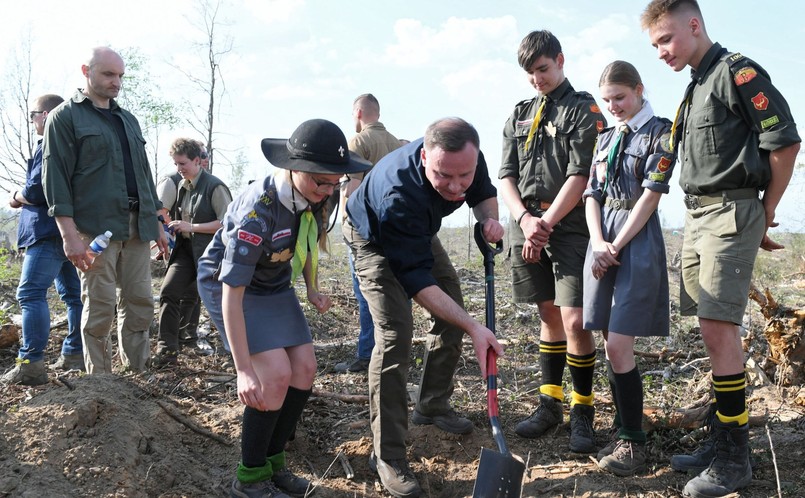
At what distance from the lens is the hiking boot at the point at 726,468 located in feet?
10.3

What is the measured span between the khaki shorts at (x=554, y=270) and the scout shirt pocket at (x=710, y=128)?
942 millimetres

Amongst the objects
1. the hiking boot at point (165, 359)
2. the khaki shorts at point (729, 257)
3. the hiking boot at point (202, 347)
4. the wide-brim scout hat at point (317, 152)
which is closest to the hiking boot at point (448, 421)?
the khaki shorts at point (729, 257)

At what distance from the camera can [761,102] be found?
303 cm

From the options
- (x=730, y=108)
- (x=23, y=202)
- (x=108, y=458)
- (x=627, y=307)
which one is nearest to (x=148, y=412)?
(x=108, y=458)

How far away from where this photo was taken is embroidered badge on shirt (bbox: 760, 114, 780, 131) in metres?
3.00

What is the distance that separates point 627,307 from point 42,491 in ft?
10.3

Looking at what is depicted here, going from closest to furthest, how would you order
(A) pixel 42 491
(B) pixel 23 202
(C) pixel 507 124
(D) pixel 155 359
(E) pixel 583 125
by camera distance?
1. (A) pixel 42 491
2. (E) pixel 583 125
3. (C) pixel 507 124
4. (B) pixel 23 202
5. (D) pixel 155 359

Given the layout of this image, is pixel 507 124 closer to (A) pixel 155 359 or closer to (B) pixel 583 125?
(B) pixel 583 125

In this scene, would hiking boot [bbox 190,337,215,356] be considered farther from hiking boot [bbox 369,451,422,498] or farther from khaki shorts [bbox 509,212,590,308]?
khaki shorts [bbox 509,212,590,308]

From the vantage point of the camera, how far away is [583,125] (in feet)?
12.8

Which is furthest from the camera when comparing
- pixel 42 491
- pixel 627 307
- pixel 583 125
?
pixel 583 125

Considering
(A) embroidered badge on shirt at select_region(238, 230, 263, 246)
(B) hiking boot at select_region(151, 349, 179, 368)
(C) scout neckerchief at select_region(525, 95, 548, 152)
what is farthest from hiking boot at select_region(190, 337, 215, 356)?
(C) scout neckerchief at select_region(525, 95, 548, 152)

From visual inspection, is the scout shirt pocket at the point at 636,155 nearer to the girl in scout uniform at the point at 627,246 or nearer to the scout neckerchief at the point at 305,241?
the girl in scout uniform at the point at 627,246

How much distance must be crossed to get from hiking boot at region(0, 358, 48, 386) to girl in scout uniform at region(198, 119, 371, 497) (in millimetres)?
2163
